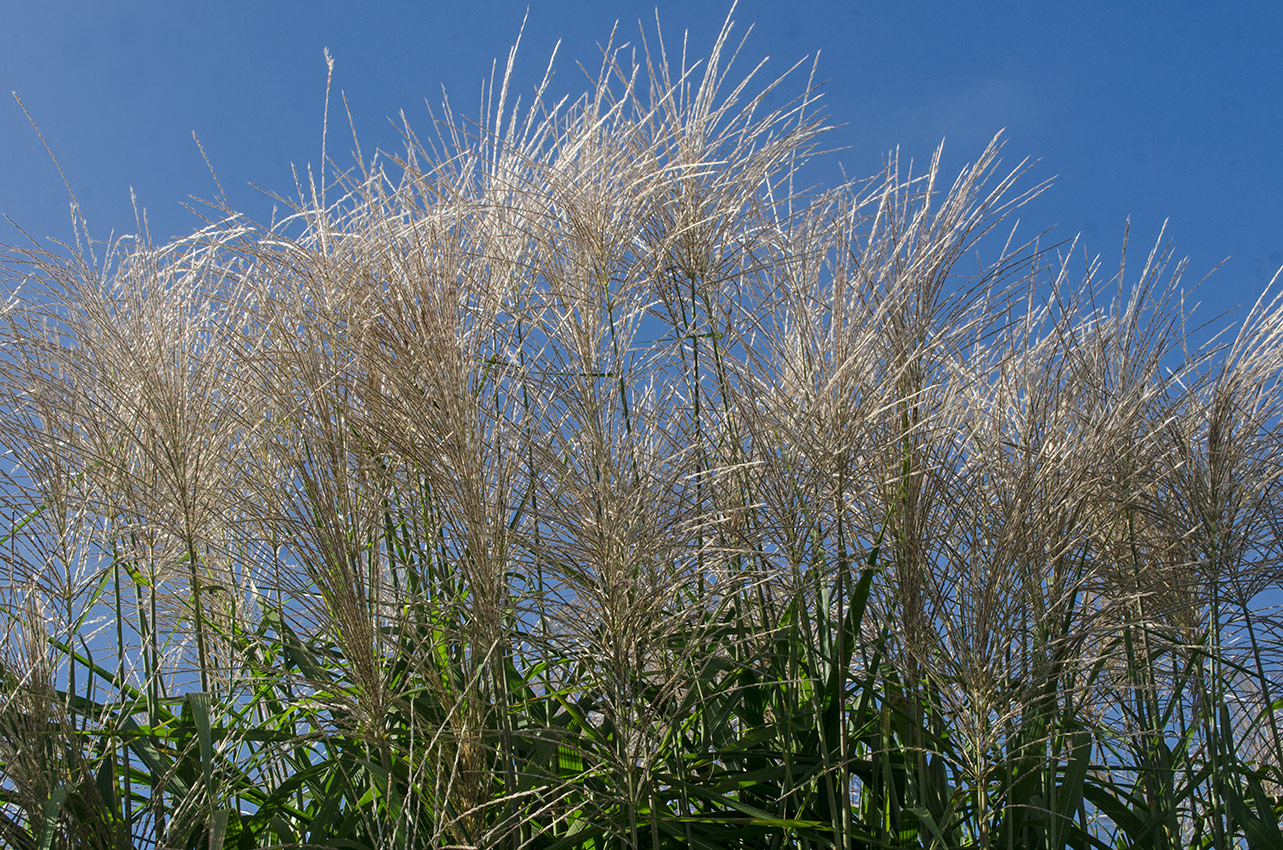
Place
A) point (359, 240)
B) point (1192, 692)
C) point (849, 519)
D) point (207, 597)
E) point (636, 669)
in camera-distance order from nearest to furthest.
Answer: point (636, 669), point (849, 519), point (359, 240), point (207, 597), point (1192, 692)

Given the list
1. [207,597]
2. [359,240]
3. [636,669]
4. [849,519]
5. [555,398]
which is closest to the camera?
[636,669]

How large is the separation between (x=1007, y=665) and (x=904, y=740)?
0.42 metres

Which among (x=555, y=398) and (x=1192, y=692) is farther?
(x=1192, y=692)

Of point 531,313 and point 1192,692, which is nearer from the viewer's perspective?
point 531,313

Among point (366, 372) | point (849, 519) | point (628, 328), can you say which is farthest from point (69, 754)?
point (849, 519)

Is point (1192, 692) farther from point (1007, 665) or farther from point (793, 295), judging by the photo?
point (793, 295)

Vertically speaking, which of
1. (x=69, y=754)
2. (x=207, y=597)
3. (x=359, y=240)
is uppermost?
(x=359, y=240)

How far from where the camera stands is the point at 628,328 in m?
2.29

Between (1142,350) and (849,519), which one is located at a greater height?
(1142,350)

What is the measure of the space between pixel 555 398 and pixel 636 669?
21.0 inches

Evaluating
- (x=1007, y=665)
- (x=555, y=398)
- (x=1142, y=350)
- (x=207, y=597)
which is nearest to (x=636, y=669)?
(x=555, y=398)

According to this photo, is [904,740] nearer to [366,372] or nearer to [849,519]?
[849,519]

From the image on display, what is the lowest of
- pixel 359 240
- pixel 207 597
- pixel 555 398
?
pixel 207 597

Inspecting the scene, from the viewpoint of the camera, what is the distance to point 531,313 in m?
2.24
